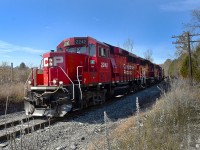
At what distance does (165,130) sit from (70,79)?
5443 mm

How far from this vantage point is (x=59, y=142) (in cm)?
616

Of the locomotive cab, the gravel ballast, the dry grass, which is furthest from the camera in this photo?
the dry grass

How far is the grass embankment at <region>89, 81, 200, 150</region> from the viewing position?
13.2 ft

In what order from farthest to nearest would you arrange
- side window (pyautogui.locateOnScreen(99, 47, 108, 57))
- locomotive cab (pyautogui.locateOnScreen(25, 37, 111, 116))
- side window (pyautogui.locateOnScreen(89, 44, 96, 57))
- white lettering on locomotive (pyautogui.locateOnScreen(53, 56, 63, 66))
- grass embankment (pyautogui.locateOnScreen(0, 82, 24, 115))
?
grass embankment (pyautogui.locateOnScreen(0, 82, 24, 115)), side window (pyautogui.locateOnScreen(99, 47, 108, 57)), side window (pyautogui.locateOnScreen(89, 44, 96, 57)), white lettering on locomotive (pyautogui.locateOnScreen(53, 56, 63, 66)), locomotive cab (pyautogui.locateOnScreen(25, 37, 111, 116))

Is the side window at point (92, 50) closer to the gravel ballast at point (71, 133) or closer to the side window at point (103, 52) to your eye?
the side window at point (103, 52)

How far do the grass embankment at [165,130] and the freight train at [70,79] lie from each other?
3447 millimetres

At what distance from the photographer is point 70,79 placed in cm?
991

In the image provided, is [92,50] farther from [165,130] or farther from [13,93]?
[165,130]

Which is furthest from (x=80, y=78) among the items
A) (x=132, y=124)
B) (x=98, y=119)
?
(x=132, y=124)

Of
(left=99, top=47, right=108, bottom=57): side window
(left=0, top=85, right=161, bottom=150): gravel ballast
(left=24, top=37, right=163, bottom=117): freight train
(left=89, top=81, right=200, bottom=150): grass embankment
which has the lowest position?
(left=0, top=85, right=161, bottom=150): gravel ballast

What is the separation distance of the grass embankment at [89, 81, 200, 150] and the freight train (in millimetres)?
3447

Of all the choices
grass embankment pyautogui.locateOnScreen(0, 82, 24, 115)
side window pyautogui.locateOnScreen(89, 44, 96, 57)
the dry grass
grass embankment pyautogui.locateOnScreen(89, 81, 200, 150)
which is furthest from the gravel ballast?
the dry grass

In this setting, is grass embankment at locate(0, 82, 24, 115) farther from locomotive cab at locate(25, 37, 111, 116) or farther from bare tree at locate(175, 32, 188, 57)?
bare tree at locate(175, 32, 188, 57)

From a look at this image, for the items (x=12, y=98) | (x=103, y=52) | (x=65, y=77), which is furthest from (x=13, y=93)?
(x=103, y=52)
